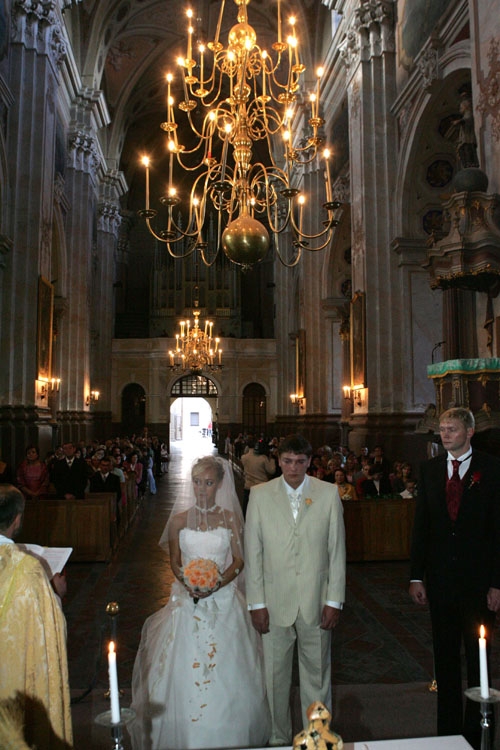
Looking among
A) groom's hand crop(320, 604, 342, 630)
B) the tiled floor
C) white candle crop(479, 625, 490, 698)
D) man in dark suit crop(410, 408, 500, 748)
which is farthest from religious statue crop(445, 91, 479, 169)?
white candle crop(479, 625, 490, 698)

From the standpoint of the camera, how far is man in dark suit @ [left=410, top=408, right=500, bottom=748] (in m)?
3.10

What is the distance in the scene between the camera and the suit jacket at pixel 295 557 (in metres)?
3.07

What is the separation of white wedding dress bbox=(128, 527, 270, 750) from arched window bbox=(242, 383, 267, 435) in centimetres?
2779

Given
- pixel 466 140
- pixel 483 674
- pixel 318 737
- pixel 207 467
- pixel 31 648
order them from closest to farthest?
pixel 318 737, pixel 483 674, pixel 31 648, pixel 207 467, pixel 466 140

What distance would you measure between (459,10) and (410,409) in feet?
23.3

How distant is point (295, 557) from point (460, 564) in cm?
85

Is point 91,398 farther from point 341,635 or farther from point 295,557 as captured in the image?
point 295,557

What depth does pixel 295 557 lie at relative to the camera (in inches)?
122

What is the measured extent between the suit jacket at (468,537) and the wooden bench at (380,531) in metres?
4.77

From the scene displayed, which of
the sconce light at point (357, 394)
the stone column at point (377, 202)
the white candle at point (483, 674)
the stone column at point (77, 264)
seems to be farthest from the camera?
the stone column at point (77, 264)

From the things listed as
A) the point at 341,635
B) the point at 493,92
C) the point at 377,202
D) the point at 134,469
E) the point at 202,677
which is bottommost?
the point at 341,635

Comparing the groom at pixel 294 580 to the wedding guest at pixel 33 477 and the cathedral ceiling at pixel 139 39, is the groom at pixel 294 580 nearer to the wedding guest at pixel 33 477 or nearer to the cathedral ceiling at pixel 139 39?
the wedding guest at pixel 33 477

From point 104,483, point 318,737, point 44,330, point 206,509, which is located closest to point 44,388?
point 44,330

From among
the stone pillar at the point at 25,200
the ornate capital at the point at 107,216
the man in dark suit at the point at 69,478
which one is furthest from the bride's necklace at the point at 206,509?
the ornate capital at the point at 107,216
